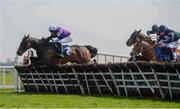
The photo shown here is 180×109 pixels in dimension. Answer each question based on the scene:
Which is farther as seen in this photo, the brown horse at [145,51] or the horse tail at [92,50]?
the horse tail at [92,50]

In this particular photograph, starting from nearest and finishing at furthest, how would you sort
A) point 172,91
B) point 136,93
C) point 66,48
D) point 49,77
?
1. point 172,91
2. point 136,93
3. point 49,77
4. point 66,48

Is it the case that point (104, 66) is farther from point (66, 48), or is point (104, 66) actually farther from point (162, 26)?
point (66, 48)

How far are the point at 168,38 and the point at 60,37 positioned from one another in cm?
415

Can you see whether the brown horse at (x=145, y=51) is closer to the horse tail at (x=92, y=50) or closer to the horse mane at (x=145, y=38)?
the horse mane at (x=145, y=38)

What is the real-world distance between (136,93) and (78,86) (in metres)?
2.51

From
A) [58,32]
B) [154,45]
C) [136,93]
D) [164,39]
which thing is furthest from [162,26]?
[58,32]

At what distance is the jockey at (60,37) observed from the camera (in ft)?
56.6

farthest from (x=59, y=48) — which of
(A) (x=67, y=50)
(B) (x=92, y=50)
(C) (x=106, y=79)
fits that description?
(C) (x=106, y=79)

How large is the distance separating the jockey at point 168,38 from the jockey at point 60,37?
3633 mm

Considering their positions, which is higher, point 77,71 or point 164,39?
point 164,39

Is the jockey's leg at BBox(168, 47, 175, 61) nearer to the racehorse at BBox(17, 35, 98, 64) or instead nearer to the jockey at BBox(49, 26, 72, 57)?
the jockey at BBox(49, 26, 72, 57)

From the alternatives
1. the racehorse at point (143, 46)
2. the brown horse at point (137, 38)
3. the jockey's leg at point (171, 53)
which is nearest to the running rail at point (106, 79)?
the jockey's leg at point (171, 53)

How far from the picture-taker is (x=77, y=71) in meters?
15.0

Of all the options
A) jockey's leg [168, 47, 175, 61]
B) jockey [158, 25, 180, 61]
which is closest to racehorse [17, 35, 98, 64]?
jockey [158, 25, 180, 61]
